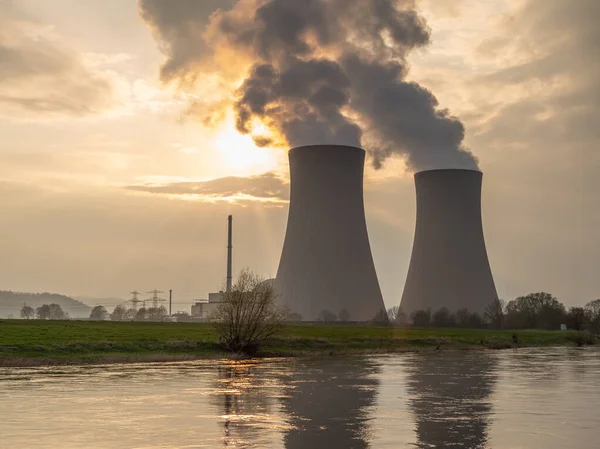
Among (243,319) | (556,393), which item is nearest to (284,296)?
(243,319)

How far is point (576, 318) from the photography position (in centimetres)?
5488

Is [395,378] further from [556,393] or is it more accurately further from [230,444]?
[230,444]

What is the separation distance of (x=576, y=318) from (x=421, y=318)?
17038 millimetres

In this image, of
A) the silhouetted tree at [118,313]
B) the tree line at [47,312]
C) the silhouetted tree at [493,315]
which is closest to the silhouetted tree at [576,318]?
the silhouetted tree at [493,315]

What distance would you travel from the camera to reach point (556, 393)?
1507 centimetres

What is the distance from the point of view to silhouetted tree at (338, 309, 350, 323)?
3616cm

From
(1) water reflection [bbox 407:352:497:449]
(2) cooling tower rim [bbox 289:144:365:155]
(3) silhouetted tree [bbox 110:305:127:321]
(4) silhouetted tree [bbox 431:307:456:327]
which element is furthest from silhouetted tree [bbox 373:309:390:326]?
(3) silhouetted tree [bbox 110:305:127:321]

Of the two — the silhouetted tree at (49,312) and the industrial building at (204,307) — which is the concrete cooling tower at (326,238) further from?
the silhouetted tree at (49,312)

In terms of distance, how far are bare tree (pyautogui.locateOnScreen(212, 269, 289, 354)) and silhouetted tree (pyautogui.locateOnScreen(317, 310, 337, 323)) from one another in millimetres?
9011

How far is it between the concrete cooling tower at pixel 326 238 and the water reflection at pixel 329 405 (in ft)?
42.9

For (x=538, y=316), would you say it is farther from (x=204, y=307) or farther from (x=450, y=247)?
(x=204, y=307)

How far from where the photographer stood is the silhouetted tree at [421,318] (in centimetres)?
4359

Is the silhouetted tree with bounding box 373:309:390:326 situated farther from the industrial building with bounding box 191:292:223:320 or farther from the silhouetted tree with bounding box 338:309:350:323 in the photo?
the industrial building with bounding box 191:292:223:320

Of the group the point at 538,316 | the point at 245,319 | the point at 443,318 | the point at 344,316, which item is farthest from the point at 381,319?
the point at 538,316
